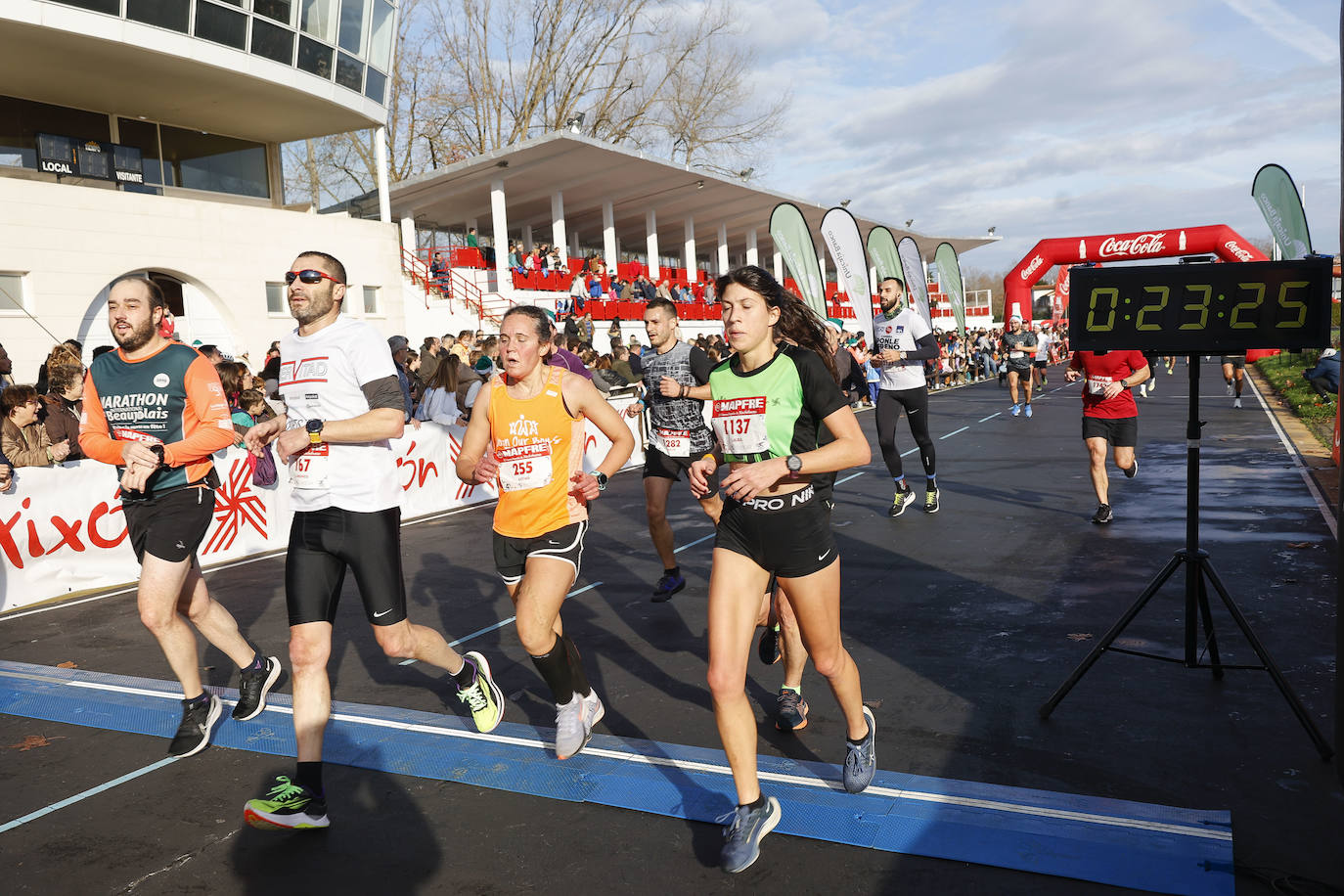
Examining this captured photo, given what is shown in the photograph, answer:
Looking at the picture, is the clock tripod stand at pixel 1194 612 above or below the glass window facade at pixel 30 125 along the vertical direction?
below

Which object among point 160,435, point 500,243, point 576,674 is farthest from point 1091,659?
point 500,243

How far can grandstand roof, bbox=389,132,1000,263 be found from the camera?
2809 centimetres

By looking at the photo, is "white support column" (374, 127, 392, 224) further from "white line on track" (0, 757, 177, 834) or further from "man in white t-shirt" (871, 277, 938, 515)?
"white line on track" (0, 757, 177, 834)

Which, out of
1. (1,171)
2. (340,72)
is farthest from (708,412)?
(340,72)

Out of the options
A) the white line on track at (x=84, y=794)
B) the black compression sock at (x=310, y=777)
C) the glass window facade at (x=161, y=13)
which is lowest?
the white line on track at (x=84, y=794)

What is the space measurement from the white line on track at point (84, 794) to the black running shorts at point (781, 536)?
2.75 m

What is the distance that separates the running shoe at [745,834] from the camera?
3.09 metres

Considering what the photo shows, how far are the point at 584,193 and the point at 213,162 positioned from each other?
46.0 feet

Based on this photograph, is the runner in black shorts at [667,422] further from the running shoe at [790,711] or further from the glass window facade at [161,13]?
the glass window facade at [161,13]

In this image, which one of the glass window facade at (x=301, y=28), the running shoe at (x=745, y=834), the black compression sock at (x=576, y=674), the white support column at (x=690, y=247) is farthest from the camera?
the white support column at (x=690, y=247)

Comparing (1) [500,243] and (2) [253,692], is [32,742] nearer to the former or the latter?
(2) [253,692]

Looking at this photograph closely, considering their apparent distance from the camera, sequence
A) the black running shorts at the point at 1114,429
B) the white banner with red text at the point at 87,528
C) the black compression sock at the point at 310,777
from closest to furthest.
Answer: the black compression sock at the point at 310,777, the white banner with red text at the point at 87,528, the black running shorts at the point at 1114,429

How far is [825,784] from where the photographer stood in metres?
3.73

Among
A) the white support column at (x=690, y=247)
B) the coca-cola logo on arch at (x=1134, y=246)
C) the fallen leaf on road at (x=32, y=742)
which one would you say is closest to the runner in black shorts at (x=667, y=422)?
the fallen leaf on road at (x=32, y=742)
